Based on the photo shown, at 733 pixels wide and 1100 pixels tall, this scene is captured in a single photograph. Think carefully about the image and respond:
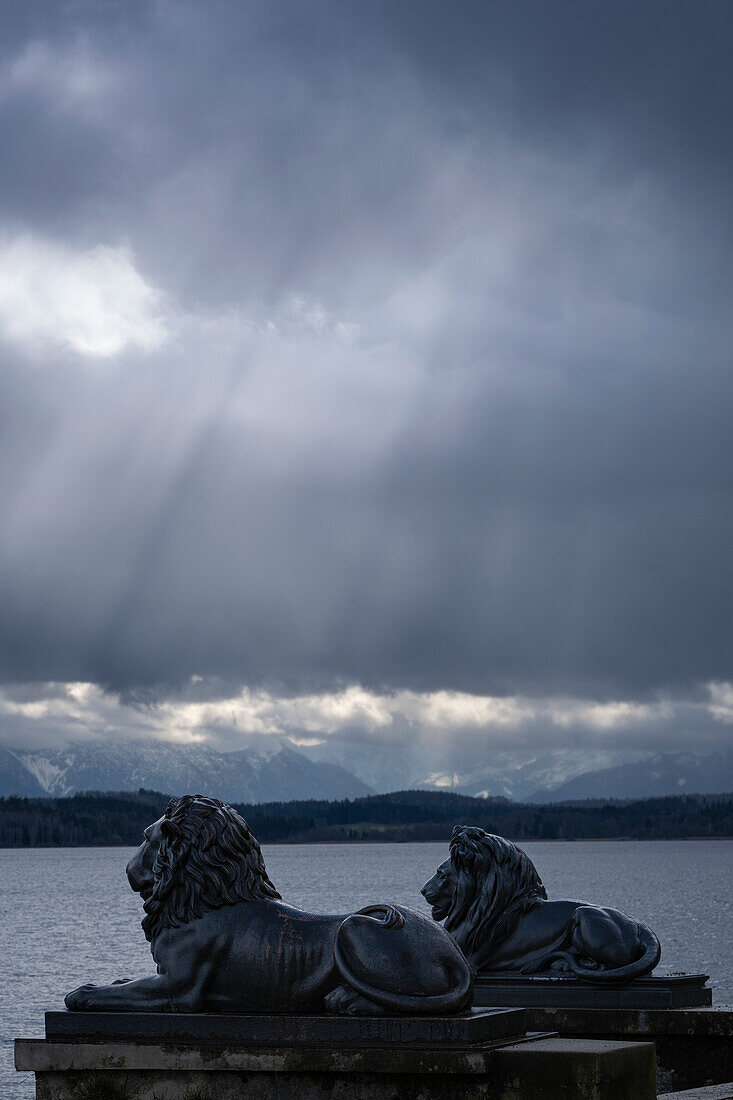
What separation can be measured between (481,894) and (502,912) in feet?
0.70

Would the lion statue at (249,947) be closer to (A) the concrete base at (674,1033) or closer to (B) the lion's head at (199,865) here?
(B) the lion's head at (199,865)

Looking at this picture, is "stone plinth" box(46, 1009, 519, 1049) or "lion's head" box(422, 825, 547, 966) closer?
"stone plinth" box(46, 1009, 519, 1049)

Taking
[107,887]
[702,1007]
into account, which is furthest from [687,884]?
[702,1007]

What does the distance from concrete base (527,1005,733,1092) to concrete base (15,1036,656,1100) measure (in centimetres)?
229

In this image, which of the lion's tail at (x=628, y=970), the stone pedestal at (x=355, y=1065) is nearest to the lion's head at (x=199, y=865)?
the stone pedestal at (x=355, y=1065)

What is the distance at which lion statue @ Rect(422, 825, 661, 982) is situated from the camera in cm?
1112

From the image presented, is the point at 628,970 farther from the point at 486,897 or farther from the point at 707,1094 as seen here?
the point at 707,1094

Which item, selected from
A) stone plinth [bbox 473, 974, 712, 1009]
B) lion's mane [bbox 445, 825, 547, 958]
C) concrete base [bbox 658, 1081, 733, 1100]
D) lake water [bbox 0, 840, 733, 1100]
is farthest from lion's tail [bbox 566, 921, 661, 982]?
lake water [bbox 0, 840, 733, 1100]

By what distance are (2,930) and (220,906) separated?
7403cm

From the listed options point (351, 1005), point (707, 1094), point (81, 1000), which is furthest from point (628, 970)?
point (81, 1000)

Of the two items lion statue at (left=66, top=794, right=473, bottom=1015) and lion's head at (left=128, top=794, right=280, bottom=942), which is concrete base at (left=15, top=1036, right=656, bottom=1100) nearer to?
lion statue at (left=66, top=794, right=473, bottom=1015)

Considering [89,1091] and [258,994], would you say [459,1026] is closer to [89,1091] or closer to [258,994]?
[258,994]

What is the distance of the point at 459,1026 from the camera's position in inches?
309

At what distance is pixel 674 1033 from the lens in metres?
10.4
